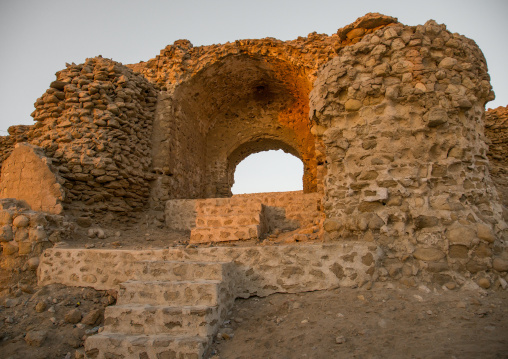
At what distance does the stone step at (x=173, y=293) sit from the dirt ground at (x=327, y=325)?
0.91ft

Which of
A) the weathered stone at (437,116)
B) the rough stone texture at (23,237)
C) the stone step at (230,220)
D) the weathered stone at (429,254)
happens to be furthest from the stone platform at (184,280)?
the stone step at (230,220)

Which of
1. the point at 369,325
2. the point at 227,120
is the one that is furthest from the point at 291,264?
the point at 227,120

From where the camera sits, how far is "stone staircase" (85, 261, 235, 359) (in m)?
2.14

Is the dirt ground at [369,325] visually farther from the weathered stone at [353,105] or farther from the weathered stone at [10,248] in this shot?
the weathered stone at [10,248]

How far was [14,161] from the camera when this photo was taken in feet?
16.3

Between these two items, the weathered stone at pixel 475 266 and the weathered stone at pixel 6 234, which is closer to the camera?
the weathered stone at pixel 475 266

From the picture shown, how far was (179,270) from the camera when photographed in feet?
9.19

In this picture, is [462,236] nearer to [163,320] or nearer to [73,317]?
[163,320]

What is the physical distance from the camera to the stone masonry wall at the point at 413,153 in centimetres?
289

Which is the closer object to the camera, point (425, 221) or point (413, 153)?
point (425, 221)

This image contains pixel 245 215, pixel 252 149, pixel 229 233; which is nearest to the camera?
pixel 229 233

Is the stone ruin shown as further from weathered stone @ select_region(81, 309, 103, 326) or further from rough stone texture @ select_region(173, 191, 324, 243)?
weathered stone @ select_region(81, 309, 103, 326)

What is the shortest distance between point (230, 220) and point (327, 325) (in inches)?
111

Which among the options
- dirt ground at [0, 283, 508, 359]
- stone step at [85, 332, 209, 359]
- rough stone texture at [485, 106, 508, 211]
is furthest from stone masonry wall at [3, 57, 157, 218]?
rough stone texture at [485, 106, 508, 211]
